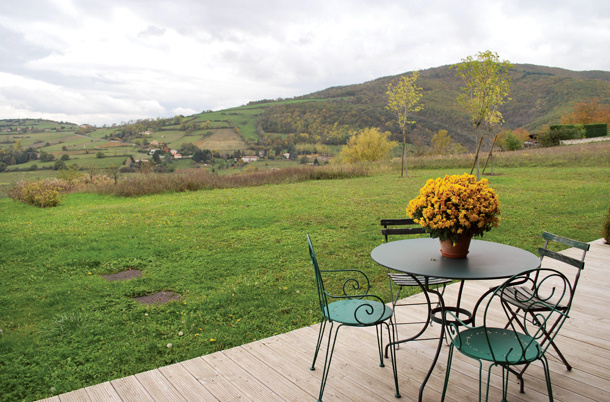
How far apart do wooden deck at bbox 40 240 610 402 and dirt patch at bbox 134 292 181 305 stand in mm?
1749

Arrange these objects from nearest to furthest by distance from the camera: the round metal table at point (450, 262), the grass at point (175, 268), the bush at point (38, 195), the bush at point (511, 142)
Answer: the round metal table at point (450, 262), the grass at point (175, 268), the bush at point (38, 195), the bush at point (511, 142)

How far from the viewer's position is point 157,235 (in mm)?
7594

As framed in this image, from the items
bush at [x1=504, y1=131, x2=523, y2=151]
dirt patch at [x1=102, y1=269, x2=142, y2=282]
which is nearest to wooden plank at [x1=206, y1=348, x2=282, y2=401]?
dirt patch at [x1=102, y1=269, x2=142, y2=282]

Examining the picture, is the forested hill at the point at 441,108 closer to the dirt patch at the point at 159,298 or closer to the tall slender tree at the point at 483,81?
the tall slender tree at the point at 483,81

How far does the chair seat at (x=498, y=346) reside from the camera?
1.90 metres

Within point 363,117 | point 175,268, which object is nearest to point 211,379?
point 175,268

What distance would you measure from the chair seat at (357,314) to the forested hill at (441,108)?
50.3 m

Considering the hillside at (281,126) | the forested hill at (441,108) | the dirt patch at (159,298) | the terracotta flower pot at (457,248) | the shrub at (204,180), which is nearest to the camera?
the terracotta flower pot at (457,248)

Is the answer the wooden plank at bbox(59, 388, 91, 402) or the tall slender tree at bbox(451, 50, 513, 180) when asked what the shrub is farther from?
the wooden plank at bbox(59, 388, 91, 402)

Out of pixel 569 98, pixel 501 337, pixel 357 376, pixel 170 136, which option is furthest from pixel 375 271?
pixel 569 98

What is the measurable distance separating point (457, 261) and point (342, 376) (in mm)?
1141

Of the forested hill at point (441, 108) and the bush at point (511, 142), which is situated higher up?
the forested hill at point (441, 108)

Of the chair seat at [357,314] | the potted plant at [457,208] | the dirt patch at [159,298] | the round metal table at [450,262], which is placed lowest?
the dirt patch at [159,298]

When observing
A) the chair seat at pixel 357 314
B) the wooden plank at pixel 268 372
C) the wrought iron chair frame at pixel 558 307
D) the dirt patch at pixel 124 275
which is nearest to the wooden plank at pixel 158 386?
the wooden plank at pixel 268 372
